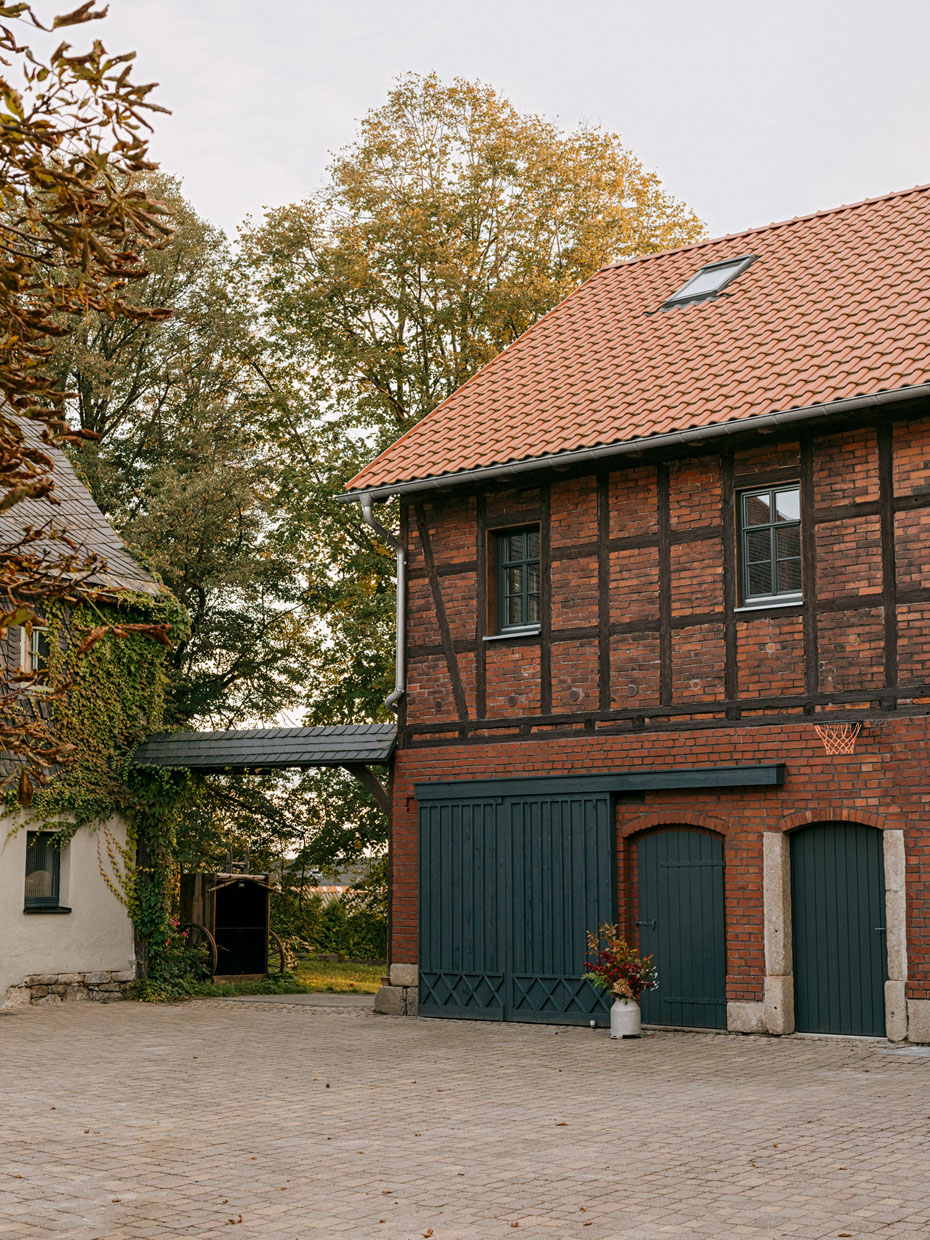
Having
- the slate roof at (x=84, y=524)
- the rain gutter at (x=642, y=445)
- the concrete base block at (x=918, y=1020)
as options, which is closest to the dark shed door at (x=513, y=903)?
the concrete base block at (x=918, y=1020)

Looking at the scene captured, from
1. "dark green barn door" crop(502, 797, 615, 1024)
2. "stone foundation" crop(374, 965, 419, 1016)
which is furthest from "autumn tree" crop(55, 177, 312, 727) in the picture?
"dark green barn door" crop(502, 797, 615, 1024)

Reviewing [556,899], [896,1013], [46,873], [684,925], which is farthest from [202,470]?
[896,1013]

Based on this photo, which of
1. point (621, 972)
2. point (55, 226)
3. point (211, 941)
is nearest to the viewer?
point (55, 226)

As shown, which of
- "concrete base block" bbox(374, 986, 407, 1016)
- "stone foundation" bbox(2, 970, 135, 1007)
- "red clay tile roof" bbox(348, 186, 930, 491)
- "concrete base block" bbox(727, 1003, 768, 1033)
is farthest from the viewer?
"stone foundation" bbox(2, 970, 135, 1007)

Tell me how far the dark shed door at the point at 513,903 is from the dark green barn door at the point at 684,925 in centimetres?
42

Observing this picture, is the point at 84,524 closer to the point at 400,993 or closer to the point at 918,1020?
the point at 400,993

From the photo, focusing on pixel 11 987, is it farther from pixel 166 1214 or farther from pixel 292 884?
pixel 166 1214

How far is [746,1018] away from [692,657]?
11.4 feet

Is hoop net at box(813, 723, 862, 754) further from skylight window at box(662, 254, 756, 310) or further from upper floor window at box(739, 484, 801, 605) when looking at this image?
skylight window at box(662, 254, 756, 310)

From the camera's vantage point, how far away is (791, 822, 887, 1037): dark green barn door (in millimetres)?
13242

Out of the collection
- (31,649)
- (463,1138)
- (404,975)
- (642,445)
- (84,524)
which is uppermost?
(84,524)

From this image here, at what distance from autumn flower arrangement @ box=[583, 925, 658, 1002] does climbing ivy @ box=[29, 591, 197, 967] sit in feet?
24.8

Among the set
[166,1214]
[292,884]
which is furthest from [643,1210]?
[292,884]

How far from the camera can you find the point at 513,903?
15.7 meters
